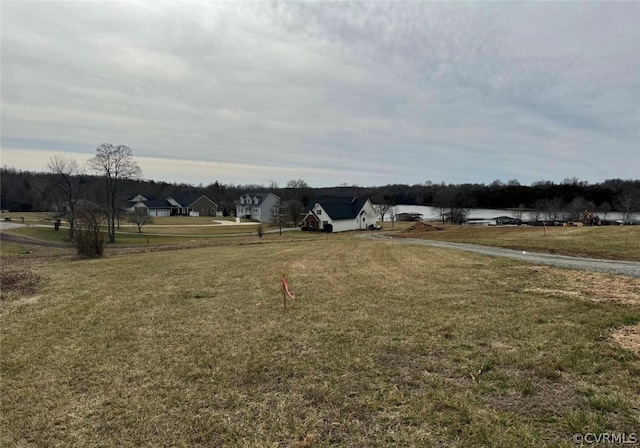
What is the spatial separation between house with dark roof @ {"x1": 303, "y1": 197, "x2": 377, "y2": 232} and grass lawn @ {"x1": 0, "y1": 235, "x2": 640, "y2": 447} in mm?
56688

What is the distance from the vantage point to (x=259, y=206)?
3733 inches

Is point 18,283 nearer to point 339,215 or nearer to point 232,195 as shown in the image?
point 339,215

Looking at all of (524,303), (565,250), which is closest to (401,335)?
(524,303)

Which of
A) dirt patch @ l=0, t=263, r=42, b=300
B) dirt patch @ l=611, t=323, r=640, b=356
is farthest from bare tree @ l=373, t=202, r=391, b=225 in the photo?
dirt patch @ l=611, t=323, r=640, b=356

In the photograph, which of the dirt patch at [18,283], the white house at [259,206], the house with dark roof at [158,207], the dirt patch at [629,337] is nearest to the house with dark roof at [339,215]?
the white house at [259,206]

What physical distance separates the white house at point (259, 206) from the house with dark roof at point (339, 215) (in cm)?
2029

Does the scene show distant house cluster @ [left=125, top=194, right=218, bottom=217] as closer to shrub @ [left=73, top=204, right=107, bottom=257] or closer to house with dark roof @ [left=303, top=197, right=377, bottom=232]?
house with dark roof @ [left=303, top=197, right=377, bottom=232]

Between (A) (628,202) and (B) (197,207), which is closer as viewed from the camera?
(A) (628,202)

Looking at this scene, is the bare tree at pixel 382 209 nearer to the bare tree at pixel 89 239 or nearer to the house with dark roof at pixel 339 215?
the house with dark roof at pixel 339 215

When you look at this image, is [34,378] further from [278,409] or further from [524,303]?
[524,303]

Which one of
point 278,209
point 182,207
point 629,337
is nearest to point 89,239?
point 629,337

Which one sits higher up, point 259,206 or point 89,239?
point 259,206

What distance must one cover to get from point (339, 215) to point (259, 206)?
3197 centimetres

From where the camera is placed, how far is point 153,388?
16.4ft
